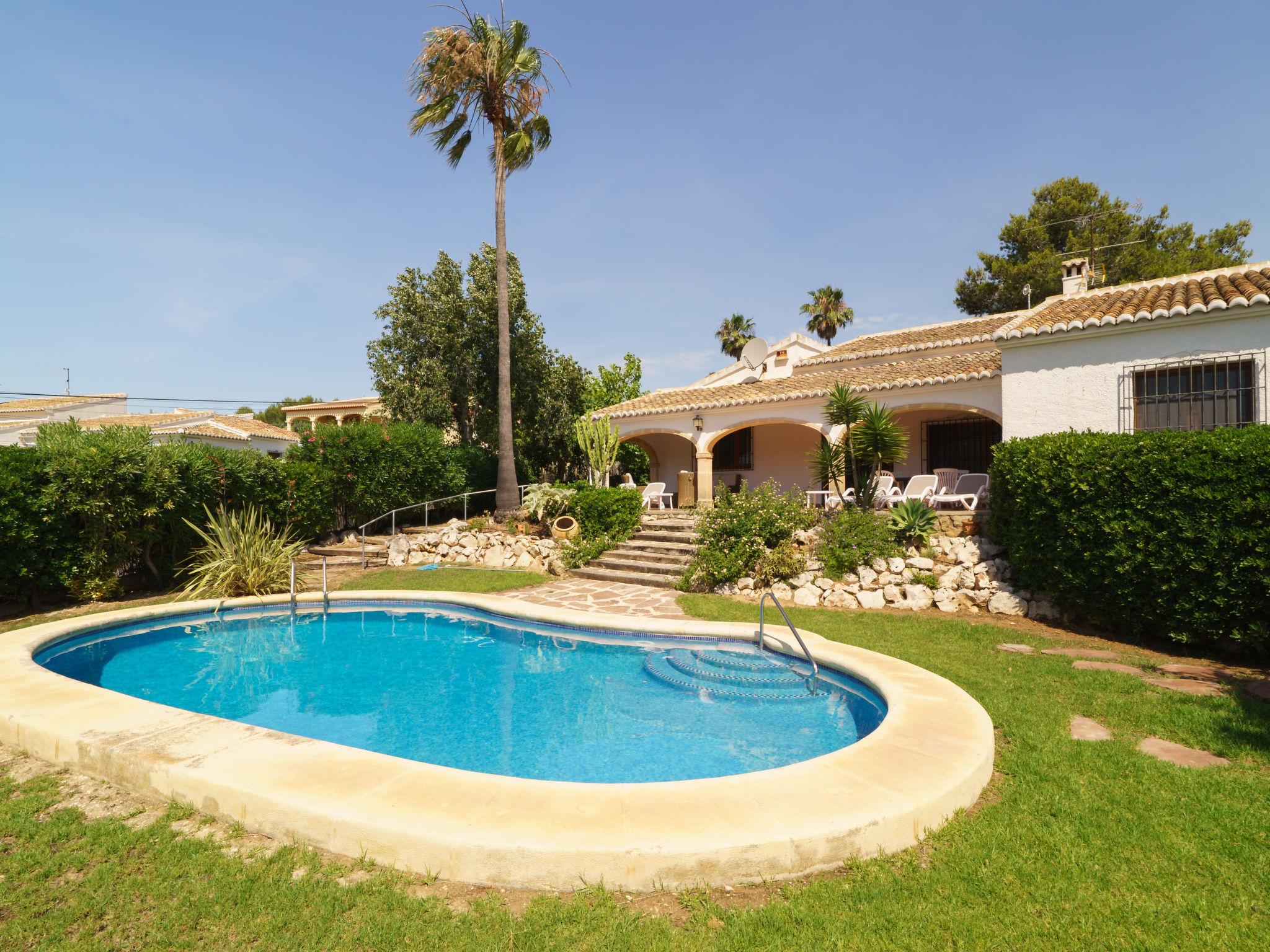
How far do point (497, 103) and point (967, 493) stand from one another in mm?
17363

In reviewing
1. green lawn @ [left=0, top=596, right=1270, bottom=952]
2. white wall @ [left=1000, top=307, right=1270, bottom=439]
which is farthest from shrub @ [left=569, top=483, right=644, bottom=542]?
green lawn @ [left=0, top=596, right=1270, bottom=952]

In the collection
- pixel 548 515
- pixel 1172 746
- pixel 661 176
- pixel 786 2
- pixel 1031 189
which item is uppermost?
pixel 1031 189

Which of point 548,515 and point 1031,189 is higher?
point 1031,189

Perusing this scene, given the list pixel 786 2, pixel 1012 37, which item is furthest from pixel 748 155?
pixel 1012 37

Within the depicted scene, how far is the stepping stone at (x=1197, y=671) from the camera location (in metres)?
6.57

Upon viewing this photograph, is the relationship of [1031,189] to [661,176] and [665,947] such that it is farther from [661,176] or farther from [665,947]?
[665,947]

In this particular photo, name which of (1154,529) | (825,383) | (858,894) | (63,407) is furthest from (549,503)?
(63,407)

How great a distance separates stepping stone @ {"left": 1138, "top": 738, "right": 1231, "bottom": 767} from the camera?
14.9ft

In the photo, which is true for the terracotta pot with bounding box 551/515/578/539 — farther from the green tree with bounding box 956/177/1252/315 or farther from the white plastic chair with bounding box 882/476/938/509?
the green tree with bounding box 956/177/1252/315

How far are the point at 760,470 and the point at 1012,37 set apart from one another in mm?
13565

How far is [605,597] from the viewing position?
11438 mm

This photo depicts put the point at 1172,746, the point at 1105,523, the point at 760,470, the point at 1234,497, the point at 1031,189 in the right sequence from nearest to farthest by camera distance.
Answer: the point at 1172,746 < the point at 1234,497 < the point at 1105,523 < the point at 760,470 < the point at 1031,189

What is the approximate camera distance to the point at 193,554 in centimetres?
1237

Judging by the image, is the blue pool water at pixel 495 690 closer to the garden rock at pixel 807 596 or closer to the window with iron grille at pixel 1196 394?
the garden rock at pixel 807 596
